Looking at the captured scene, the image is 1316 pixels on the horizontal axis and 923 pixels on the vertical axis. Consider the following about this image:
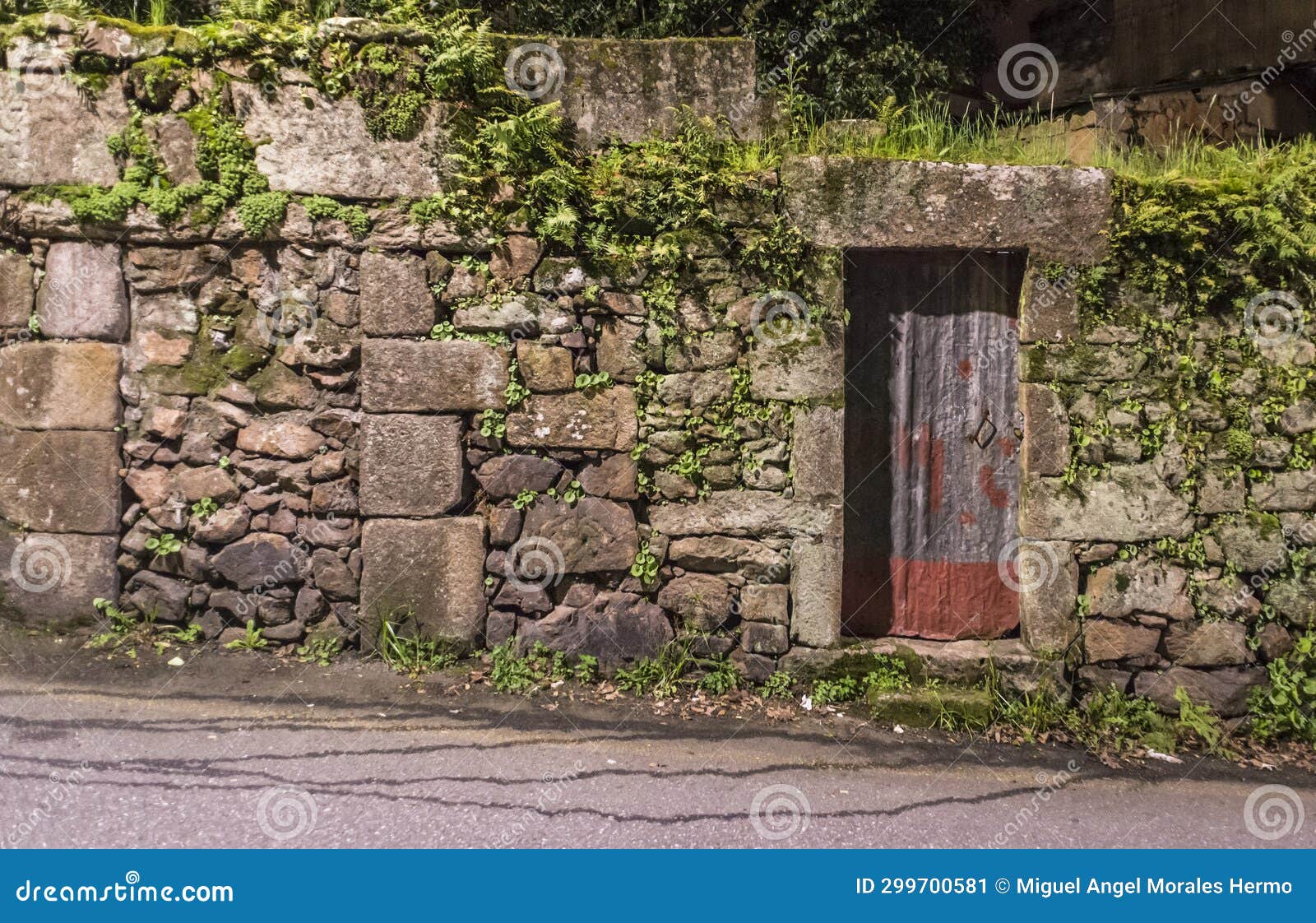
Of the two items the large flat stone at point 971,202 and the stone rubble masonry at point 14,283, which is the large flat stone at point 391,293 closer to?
the stone rubble masonry at point 14,283

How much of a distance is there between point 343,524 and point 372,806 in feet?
5.60

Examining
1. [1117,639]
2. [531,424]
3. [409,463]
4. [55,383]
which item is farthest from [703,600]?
[55,383]

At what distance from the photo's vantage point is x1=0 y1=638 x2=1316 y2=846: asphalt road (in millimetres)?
3084

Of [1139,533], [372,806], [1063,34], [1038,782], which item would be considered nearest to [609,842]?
[372,806]

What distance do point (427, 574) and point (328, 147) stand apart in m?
2.35

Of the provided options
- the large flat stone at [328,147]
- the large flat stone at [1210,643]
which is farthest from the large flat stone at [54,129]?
the large flat stone at [1210,643]

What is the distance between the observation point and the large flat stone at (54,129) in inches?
166

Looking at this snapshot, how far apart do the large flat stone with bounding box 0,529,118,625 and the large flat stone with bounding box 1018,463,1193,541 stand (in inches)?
204

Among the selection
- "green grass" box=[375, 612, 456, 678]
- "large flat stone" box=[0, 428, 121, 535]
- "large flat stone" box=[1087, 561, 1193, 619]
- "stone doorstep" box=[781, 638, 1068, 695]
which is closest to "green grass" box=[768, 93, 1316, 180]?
"large flat stone" box=[1087, 561, 1193, 619]

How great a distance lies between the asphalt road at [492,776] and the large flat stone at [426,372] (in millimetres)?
1474

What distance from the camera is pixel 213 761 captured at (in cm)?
344

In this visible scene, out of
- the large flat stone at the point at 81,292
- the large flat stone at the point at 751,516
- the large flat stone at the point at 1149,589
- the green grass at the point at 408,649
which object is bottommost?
the green grass at the point at 408,649

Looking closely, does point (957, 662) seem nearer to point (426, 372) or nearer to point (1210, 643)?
point (1210, 643)

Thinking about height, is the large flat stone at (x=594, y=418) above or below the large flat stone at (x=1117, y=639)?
above
